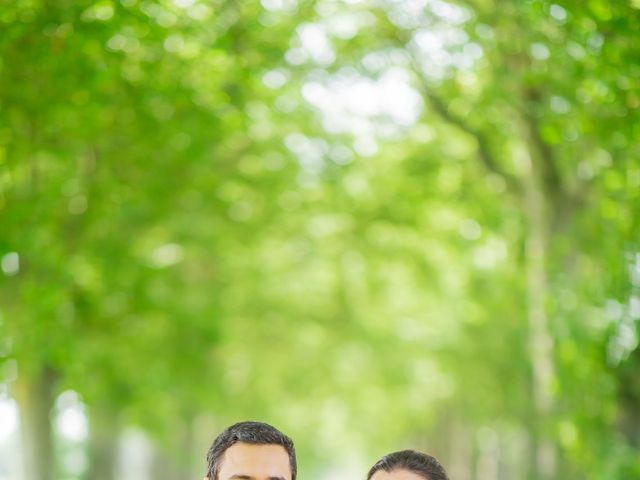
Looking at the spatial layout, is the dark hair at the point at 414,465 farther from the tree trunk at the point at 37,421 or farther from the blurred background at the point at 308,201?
the tree trunk at the point at 37,421

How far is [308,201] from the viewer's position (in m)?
25.5

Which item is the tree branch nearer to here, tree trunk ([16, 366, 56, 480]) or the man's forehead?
tree trunk ([16, 366, 56, 480])

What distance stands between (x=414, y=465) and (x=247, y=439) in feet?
2.55

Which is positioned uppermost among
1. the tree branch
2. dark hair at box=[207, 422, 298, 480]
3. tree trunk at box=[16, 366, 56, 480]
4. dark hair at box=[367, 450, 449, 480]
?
dark hair at box=[207, 422, 298, 480]

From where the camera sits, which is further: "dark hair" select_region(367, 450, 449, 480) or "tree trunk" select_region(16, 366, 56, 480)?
"tree trunk" select_region(16, 366, 56, 480)

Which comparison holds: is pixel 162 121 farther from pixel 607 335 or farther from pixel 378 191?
pixel 378 191

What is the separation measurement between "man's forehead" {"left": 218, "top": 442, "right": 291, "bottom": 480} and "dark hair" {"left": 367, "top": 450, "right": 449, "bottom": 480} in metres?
0.54

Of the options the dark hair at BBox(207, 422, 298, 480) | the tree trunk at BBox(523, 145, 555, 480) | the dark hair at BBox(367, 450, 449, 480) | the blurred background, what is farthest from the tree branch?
the dark hair at BBox(207, 422, 298, 480)

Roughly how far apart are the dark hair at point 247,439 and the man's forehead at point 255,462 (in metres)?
0.02

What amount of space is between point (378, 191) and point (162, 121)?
925 cm

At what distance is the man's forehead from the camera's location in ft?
18.2

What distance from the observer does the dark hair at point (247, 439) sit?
222 inches

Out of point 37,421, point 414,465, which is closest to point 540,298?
point 37,421

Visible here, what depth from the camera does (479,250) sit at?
1065 inches
